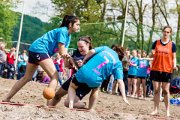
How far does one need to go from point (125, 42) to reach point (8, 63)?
9915 mm

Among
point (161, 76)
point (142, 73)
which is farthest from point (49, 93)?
point (142, 73)

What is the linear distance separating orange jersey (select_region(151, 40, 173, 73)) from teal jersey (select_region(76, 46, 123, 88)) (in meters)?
2.59

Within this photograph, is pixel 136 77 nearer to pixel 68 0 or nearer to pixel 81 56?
pixel 81 56

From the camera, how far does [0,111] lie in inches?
284

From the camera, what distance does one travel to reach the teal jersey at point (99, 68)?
861cm

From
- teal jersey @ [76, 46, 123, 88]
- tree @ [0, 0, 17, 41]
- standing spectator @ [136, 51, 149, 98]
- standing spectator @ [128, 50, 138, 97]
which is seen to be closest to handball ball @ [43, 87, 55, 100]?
teal jersey @ [76, 46, 123, 88]

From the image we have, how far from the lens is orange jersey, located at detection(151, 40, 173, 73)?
11.1m

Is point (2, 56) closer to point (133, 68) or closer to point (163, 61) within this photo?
point (133, 68)

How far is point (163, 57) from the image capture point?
11156 millimetres

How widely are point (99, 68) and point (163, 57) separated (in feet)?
9.40

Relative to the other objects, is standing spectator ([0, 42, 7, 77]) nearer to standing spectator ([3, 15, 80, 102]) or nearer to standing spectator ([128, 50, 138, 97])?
standing spectator ([128, 50, 138, 97])

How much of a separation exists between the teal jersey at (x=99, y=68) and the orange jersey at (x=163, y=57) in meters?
2.59

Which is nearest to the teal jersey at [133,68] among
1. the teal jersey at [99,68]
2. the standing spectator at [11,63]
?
the standing spectator at [11,63]

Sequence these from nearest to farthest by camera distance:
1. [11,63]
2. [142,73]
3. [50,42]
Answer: [50,42], [142,73], [11,63]
